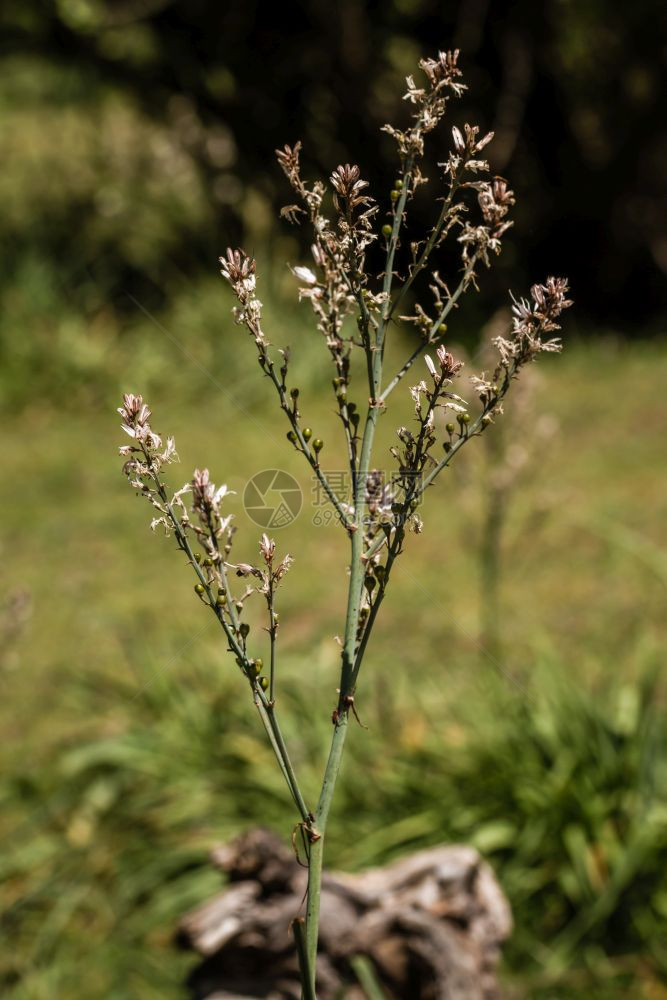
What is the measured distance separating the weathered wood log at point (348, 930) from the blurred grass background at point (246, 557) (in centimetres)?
61

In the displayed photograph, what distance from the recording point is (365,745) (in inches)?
145

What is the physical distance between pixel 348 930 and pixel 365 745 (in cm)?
129

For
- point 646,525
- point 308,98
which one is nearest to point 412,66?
point 308,98

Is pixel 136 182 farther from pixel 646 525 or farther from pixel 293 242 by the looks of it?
pixel 646 525

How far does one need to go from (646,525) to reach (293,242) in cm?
418

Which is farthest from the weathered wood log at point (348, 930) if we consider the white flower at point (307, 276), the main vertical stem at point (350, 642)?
the white flower at point (307, 276)

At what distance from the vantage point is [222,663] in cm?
422

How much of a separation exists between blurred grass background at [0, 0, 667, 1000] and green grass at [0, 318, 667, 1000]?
14 mm

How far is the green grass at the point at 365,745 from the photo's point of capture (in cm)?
317

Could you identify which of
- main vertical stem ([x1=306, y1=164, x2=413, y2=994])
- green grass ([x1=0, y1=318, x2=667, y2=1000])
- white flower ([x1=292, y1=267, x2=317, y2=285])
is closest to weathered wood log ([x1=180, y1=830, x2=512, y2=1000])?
green grass ([x1=0, y1=318, x2=667, y2=1000])

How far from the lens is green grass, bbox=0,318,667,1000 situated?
317cm

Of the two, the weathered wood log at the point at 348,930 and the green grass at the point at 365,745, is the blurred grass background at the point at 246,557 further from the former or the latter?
the weathered wood log at the point at 348,930

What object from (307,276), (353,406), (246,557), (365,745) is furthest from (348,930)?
(246,557)

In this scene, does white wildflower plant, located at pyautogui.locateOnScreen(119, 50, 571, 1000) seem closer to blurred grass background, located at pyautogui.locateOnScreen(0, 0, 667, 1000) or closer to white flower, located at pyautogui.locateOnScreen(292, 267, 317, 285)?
white flower, located at pyautogui.locateOnScreen(292, 267, 317, 285)
